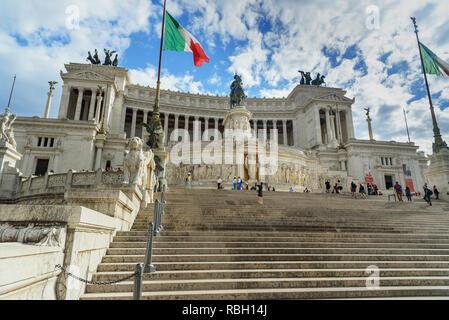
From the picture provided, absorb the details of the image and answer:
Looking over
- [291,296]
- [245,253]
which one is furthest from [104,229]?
[291,296]

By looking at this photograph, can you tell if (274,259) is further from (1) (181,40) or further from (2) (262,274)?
(1) (181,40)

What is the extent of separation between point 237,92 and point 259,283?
1312 inches

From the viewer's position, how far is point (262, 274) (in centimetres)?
576

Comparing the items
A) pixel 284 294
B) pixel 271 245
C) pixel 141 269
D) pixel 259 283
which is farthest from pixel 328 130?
pixel 141 269

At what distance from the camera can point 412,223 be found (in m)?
11.4

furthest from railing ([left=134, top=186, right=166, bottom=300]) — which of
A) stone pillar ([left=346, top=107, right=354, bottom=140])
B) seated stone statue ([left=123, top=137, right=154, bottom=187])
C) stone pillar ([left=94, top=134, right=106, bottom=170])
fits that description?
stone pillar ([left=346, top=107, right=354, bottom=140])

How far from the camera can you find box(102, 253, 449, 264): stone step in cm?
601

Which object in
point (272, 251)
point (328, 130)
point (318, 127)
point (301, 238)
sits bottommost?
point (272, 251)

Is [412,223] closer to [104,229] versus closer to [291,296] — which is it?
[291,296]

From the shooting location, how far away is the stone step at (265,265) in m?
5.64

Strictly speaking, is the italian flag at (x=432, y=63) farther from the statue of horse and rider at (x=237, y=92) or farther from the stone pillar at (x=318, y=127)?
the stone pillar at (x=318, y=127)

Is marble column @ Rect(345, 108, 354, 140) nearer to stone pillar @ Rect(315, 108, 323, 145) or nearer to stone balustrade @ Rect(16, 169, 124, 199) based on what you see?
stone pillar @ Rect(315, 108, 323, 145)

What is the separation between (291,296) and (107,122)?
5294cm

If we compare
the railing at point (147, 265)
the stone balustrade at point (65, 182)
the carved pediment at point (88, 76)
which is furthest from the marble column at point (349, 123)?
the railing at point (147, 265)
